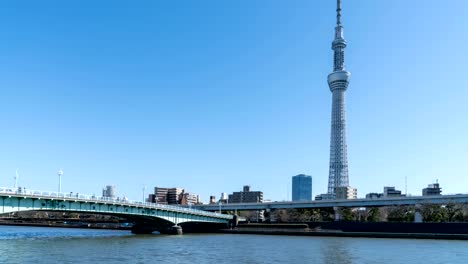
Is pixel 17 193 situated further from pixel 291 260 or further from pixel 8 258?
pixel 291 260

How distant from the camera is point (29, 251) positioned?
5516cm

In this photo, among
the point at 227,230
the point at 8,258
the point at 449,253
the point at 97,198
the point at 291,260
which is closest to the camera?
the point at 8,258

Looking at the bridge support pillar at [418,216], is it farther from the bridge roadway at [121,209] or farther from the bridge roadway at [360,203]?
the bridge roadway at [121,209]

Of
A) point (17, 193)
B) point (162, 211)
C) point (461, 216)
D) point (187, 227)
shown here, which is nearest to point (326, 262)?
point (17, 193)

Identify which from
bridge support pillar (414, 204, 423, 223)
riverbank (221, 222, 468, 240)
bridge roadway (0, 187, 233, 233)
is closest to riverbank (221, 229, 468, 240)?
riverbank (221, 222, 468, 240)

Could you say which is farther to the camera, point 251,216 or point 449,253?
point 251,216

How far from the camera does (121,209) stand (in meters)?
91.3

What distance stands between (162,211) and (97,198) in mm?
18512

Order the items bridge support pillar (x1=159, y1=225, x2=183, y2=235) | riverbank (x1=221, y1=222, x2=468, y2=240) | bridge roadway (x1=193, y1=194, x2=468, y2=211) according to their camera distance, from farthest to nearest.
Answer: bridge roadway (x1=193, y1=194, x2=468, y2=211) → bridge support pillar (x1=159, y1=225, x2=183, y2=235) → riverbank (x1=221, y1=222, x2=468, y2=240)

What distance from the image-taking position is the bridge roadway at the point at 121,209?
70.0m

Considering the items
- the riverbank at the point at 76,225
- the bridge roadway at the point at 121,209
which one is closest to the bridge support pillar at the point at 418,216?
the bridge roadway at the point at 121,209

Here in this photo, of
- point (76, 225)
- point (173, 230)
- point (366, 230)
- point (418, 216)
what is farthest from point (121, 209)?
point (76, 225)

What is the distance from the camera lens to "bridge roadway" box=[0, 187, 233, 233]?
70.0 metres

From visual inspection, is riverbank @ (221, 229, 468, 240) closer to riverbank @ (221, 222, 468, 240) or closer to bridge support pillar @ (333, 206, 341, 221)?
riverbank @ (221, 222, 468, 240)
